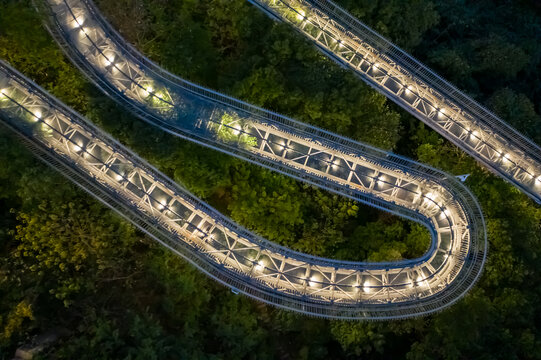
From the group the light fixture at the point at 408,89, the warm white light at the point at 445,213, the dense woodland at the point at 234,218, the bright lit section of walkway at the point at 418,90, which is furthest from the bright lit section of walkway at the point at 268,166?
the light fixture at the point at 408,89

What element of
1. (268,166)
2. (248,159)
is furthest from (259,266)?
(248,159)

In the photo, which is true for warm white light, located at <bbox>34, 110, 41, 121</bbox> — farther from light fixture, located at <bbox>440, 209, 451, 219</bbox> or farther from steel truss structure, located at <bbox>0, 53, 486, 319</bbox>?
light fixture, located at <bbox>440, 209, 451, 219</bbox>

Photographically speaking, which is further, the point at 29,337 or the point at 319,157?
the point at 319,157

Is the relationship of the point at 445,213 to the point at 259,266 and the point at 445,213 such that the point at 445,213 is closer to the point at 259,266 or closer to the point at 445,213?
the point at 445,213

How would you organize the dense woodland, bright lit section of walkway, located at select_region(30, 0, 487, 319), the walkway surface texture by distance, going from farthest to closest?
bright lit section of walkway, located at select_region(30, 0, 487, 319), the walkway surface texture, the dense woodland

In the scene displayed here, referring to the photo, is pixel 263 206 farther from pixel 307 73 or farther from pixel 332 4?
pixel 332 4

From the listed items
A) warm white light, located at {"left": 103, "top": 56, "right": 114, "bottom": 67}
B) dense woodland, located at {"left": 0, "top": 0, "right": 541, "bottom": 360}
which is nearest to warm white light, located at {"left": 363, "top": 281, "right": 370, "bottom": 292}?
dense woodland, located at {"left": 0, "top": 0, "right": 541, "bottom": 360}

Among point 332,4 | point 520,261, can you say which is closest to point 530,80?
point 520,261
